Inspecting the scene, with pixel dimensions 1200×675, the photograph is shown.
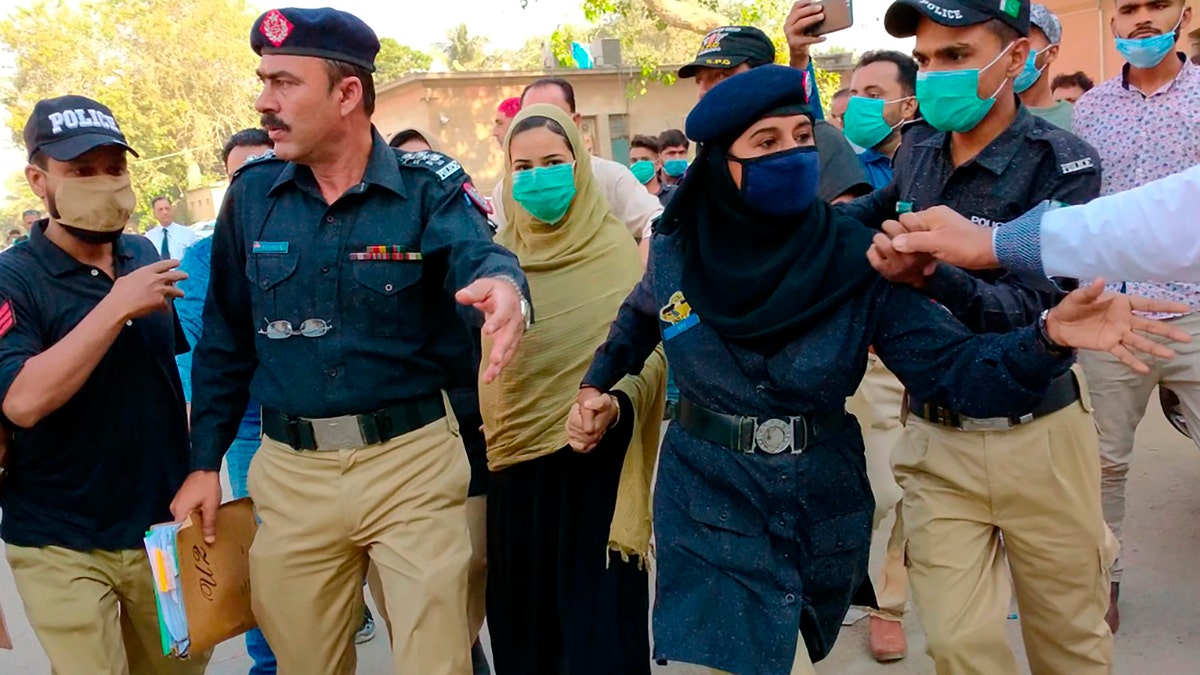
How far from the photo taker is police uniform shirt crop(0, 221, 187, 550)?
2.94 meters

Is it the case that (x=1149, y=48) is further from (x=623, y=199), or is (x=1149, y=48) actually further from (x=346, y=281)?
(x=346, y=281)

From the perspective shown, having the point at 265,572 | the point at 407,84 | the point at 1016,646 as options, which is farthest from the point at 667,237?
the point at 407,84

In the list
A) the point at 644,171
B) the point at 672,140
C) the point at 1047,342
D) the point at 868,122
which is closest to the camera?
the point at 1047,342

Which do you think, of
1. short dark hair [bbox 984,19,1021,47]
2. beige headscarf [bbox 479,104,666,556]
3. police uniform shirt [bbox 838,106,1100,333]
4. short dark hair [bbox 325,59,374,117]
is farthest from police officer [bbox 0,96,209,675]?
short dark hair [bbox 984,19,1021,47]

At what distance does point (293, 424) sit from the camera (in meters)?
2.85

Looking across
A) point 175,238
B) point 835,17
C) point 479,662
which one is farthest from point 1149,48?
point 175,238

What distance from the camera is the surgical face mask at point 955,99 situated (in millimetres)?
2732

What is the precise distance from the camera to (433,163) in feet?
9.88

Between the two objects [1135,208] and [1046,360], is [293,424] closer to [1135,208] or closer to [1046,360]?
[1046,360]

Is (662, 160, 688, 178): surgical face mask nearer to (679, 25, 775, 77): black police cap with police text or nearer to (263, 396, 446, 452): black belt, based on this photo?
(679, 25, 775, 77): black police cap with police text

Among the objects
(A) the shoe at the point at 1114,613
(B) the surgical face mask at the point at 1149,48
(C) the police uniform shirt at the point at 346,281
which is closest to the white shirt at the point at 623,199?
(C) the police uniform shirt at the point at 346,281

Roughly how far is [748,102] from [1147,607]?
9.54 ft

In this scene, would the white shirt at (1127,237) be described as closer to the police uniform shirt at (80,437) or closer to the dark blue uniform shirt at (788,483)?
the dark blue uniform shirt at (788,483)

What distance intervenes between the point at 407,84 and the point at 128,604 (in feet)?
72.2
